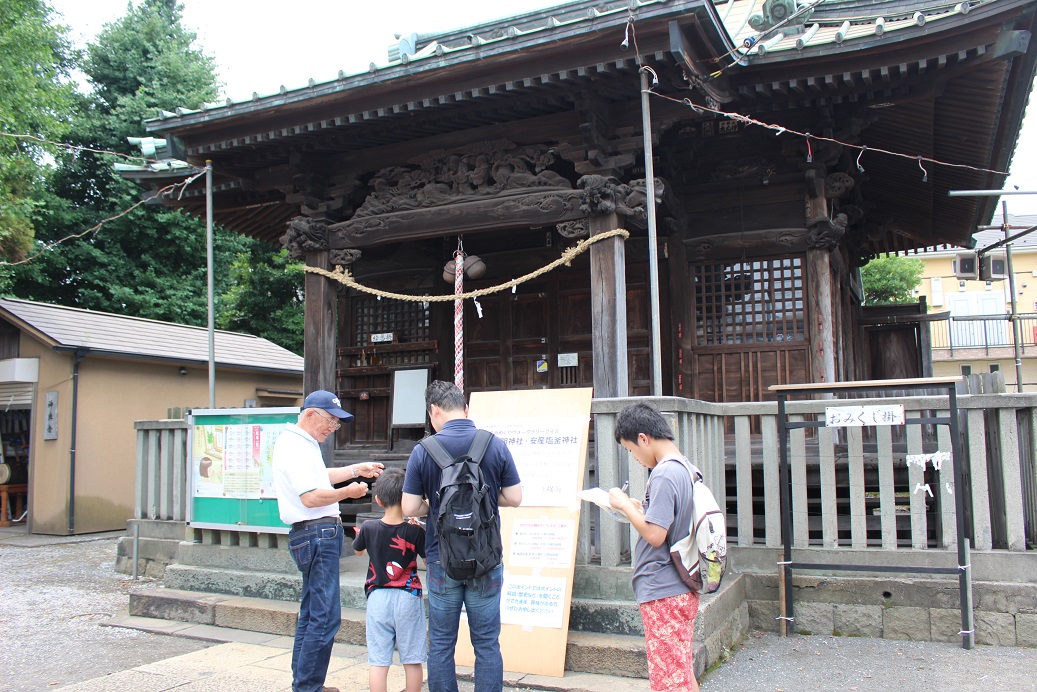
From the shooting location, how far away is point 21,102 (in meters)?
14.8

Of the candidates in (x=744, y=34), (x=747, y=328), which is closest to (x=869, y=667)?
(x=747, y=328)

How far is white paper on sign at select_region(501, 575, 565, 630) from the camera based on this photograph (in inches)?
205

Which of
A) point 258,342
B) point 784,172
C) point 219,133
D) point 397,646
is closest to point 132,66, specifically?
point 258,342

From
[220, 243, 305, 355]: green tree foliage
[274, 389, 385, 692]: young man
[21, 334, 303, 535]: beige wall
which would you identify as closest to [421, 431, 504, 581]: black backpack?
[274, 389, 385, 692]: young man

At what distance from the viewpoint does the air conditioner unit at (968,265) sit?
12.7 metres

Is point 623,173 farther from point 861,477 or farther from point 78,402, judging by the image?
point 78,402

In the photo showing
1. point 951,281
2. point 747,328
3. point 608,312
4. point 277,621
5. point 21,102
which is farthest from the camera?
point 951,281

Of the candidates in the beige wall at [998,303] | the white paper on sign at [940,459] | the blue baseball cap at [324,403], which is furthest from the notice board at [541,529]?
the beige wall at [998,303]

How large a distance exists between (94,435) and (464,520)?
12.8 m

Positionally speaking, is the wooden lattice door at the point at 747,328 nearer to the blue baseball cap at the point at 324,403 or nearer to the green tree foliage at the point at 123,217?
the blue baseball cap at the point at 324,403

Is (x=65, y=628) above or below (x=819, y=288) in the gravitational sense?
below

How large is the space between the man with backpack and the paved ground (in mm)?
1205

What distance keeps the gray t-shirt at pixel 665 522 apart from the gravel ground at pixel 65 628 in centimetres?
432

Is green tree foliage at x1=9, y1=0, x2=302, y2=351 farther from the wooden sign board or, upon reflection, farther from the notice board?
the wooden sign board
